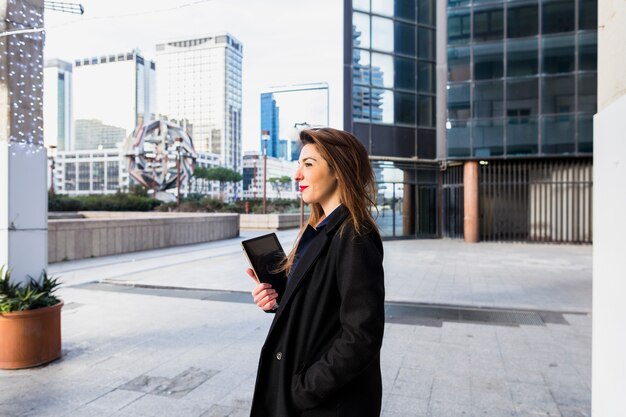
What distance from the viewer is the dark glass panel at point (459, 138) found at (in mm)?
19969

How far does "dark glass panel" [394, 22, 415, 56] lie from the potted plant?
19.6m

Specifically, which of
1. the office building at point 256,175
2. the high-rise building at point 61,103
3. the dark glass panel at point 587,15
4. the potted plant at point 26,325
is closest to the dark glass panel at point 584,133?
the dark glass panel at point 587,15

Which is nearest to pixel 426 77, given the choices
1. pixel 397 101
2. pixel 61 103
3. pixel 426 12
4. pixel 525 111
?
pixel 397 101

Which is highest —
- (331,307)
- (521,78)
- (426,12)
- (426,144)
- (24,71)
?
(426,12)

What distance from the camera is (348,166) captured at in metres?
1.87

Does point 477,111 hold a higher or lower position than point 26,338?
higher

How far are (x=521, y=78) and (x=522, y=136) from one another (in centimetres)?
247

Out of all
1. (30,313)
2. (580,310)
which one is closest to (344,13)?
(580,310)

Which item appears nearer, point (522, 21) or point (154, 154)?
point (522, 21)

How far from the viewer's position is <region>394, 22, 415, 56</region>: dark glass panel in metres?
21.2

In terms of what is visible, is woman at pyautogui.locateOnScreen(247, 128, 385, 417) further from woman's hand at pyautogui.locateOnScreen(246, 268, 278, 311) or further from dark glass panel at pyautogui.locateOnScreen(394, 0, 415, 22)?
dark glass panel at pyautogui.locateOnScreen(394, 0, 415, 22)

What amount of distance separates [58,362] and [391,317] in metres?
4.53

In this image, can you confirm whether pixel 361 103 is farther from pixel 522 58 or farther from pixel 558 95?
pixel 558 95

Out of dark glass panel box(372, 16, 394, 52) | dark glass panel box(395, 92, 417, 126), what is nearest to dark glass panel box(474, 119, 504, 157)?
dark glass panel box(395, 92, 417, 126)
